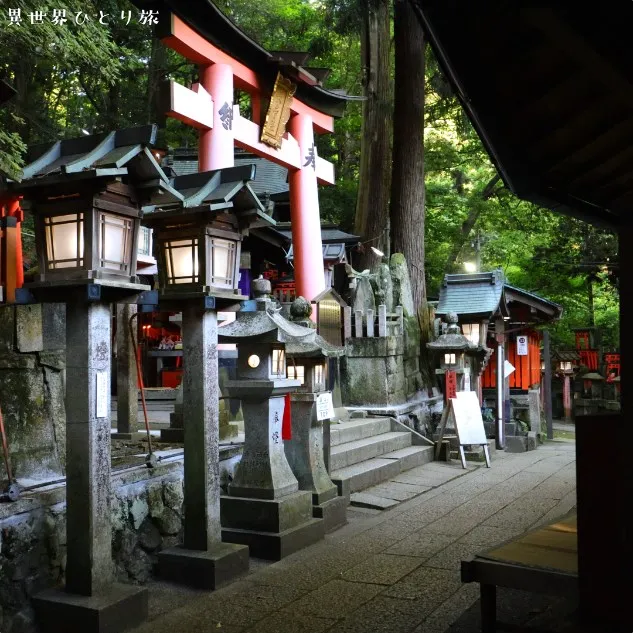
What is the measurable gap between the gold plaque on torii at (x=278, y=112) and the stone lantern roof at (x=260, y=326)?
23.1ft

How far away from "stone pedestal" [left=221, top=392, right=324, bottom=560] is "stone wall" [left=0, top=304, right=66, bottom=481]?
181 centimetres

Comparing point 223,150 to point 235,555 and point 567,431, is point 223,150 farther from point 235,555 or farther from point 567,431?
point 567,431

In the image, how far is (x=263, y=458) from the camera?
7.31 metres

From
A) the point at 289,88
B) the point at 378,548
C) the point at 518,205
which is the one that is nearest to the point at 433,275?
the point at 518,205

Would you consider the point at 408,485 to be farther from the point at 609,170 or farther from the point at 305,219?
the point at 609,170

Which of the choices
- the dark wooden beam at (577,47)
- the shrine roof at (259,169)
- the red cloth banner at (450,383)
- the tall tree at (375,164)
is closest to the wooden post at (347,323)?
the red cloth banner at (450,383)

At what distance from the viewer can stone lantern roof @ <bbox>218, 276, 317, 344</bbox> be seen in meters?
7.34

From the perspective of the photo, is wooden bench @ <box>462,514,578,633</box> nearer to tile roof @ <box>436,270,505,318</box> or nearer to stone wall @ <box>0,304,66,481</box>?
stone wall @ <box>0,304,66,481</box>

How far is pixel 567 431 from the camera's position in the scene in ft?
73.7

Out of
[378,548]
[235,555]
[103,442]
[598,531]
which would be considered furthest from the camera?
[378,548]

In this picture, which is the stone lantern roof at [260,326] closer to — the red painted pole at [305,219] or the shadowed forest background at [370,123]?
the shadowed forest background at [370,123]

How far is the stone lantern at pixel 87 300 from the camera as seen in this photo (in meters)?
5.00

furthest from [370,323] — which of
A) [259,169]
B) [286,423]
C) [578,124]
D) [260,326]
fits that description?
[259,169]

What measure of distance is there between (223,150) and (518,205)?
16256 millimetres
